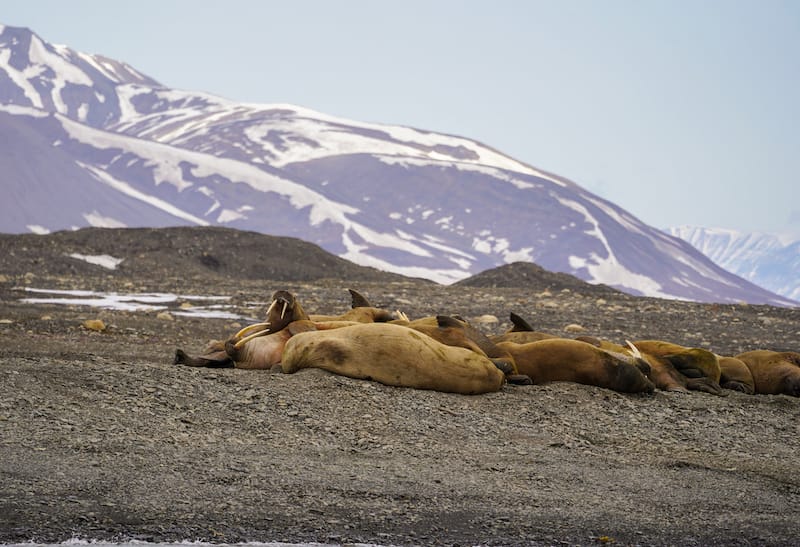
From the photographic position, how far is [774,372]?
1277cm

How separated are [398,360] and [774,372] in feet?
16.6

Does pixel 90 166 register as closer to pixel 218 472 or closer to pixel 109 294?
pixel 109 294

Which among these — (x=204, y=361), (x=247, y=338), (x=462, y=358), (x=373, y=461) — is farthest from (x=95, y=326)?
(x=373, y=461)

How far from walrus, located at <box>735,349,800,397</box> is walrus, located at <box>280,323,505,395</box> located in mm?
3918

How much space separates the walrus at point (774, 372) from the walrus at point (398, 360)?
12.9 ft

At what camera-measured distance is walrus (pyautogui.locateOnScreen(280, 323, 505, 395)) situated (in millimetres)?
10234

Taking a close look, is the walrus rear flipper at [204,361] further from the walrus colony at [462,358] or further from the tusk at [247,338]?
the tusk at [247,338]

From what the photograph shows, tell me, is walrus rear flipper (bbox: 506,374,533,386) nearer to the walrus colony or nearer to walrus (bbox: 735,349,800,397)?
the walrus colony

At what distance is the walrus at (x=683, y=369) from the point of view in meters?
12.0

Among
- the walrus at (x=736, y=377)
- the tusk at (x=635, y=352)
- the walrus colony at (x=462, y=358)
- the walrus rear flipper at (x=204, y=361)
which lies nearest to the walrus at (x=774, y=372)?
the walrus colony at (x=462, y=358)

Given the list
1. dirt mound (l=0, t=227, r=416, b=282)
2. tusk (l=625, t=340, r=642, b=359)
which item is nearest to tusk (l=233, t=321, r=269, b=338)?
tusk (l=625, t=340, r=642, b=359)

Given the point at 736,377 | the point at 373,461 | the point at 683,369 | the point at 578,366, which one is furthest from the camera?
the point at 736,377

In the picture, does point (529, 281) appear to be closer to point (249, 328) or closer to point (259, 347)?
point (249, 328)

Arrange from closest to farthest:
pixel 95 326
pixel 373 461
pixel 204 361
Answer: pixel 373 461, pixel 204 361, pixel 95 326
